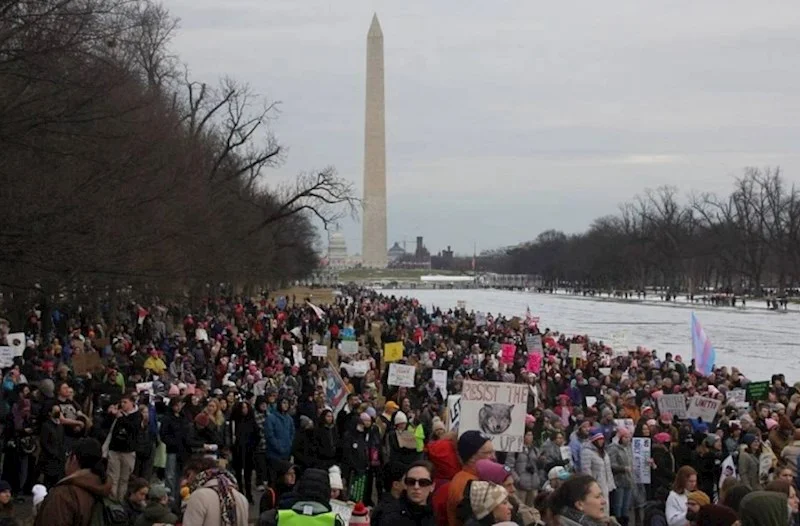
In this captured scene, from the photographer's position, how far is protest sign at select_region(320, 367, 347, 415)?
17.6 meters

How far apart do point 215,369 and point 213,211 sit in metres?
17.6

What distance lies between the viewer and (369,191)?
135500 millimetres

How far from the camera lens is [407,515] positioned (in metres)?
7.76

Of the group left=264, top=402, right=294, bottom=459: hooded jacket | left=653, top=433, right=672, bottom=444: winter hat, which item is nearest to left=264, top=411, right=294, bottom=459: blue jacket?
left=264, top=402, right=294, bottom=459: hooded jacket

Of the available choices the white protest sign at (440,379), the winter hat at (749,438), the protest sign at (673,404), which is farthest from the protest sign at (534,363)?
the winter hat at (749,438)

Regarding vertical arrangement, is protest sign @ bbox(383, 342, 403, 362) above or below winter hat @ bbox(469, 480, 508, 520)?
below

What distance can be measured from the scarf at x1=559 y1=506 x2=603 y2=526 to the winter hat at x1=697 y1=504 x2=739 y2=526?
628 millimetres

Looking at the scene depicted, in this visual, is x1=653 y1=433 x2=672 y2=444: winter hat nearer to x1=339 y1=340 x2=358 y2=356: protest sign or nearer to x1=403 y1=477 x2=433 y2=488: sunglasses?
x1=403 y1=477 x2=433 y2=488: sunglasses

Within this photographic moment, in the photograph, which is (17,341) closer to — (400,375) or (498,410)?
(400,375)

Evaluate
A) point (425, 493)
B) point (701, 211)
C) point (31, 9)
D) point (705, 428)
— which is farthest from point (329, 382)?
point (701, 211)

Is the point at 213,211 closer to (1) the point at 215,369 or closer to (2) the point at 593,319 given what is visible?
(1) the point at 215,369

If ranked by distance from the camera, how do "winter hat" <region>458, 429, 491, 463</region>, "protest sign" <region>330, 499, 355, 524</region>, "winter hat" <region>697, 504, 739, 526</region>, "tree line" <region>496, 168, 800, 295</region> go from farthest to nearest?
"tree line" <region>496, 168, 800, 295</region>
"protest sign" <region>330, 499, 355, 524</region>
"winter hat" <region>458, 429, 491, 463</region>
"winter hat" <region>697, 504, 739, 526</region>

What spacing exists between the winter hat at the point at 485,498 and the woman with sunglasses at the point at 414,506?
4.04 ft

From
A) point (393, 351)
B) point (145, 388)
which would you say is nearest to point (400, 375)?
point (393, 351)
